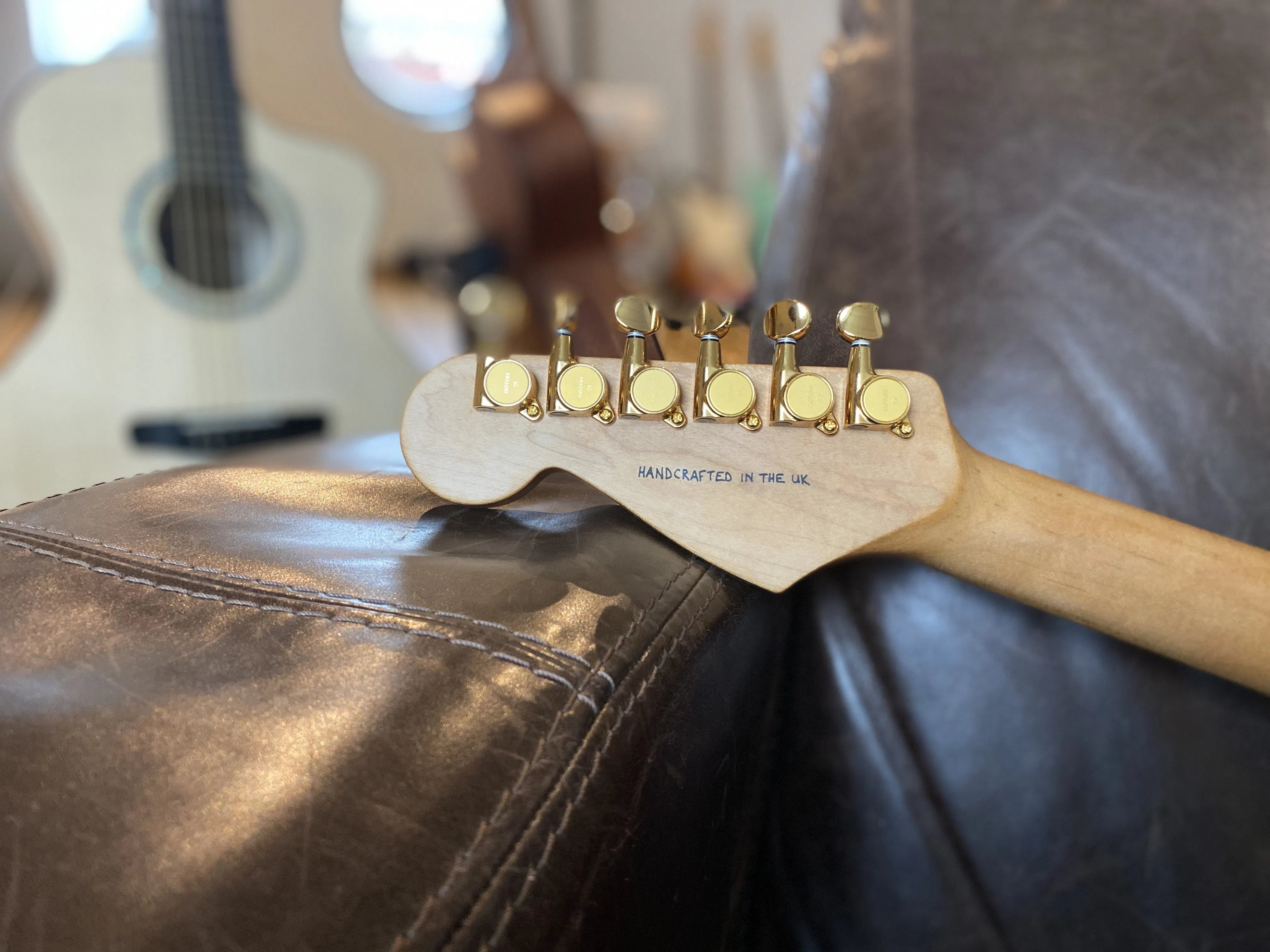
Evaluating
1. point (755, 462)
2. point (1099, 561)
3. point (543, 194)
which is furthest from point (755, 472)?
point (543, 194)

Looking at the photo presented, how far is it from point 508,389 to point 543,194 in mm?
1569

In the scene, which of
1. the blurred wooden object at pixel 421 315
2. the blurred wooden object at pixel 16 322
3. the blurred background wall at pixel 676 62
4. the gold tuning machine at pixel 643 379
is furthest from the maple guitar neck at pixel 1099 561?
the blurred background wall at pixel 676 62

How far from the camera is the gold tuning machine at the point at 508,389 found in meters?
0.35

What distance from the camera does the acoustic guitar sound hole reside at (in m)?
1.30

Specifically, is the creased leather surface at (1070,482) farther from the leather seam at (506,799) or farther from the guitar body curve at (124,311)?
the guitar body curve at (124,311)

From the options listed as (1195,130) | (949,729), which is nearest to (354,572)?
(949,729)

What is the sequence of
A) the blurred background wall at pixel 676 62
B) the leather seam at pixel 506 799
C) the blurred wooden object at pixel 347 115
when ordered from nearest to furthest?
the leather seam at pixel 506 799 < the blurred wooden object at pixel 347 115 < the blurred background wall at pixel 676 62

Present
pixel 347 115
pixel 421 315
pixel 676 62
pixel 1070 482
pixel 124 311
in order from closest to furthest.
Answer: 1. pixel 1070 482
2. pixel 124 311
3. pixel 421 315
4. pixel 347 115
5. pixel 676 62

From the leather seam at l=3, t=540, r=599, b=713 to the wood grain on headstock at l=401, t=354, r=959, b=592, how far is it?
0.36ft

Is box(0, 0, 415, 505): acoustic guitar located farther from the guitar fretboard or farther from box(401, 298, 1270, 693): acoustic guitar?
box(401, 298, 1270, 693): acoustic guitar

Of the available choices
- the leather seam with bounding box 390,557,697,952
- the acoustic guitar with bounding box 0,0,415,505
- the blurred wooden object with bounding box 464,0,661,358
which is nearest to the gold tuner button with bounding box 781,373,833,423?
the leather seam with bounding box 390,557,697,952

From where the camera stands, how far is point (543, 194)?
1.81m

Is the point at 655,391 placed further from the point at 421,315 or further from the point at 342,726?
the point at 421,315

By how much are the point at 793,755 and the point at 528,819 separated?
0.30 m
